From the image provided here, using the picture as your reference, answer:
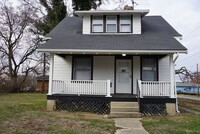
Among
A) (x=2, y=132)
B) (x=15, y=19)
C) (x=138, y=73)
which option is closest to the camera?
(x=2, y=132)

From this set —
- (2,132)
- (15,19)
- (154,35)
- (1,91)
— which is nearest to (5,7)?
(15,19)

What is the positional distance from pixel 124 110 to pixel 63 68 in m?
5.20

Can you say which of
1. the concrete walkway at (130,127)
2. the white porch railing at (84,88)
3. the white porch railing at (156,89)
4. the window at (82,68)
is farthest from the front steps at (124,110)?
the window at (82,68)

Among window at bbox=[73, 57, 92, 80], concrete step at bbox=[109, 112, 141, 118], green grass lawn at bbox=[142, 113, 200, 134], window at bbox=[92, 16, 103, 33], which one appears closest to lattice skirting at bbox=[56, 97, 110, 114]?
concrete step at bbox=[109, 112, 141, 118]

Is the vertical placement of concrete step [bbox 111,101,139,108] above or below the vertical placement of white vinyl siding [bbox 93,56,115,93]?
below

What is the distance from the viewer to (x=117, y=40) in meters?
15.4

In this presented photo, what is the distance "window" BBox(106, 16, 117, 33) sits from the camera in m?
16.8

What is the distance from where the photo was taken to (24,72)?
37.8 metres

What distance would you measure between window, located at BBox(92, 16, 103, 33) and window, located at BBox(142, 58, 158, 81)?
3.50 m

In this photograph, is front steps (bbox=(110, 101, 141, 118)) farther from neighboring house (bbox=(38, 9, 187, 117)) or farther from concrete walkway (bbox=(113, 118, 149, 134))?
concrete walkway (bbox=(113, 118, 149, 134))

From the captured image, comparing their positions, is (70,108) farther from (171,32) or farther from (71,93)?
(171,32)

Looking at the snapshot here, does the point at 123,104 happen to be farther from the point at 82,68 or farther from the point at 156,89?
the point at 82,68

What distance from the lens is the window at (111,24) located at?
16.8 metres

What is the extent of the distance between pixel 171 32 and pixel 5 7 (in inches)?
1054
